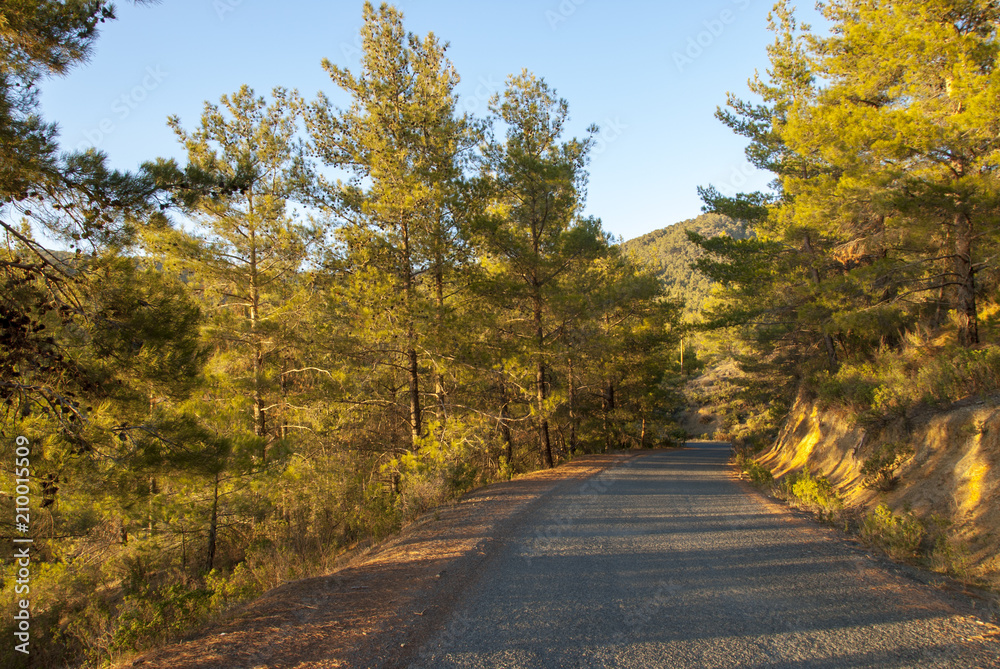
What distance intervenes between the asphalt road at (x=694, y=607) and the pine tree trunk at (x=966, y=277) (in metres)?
5.86

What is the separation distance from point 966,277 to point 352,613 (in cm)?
1245

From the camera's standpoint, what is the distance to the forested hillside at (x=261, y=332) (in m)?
5.06

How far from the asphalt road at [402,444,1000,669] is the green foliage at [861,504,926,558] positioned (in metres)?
0.34

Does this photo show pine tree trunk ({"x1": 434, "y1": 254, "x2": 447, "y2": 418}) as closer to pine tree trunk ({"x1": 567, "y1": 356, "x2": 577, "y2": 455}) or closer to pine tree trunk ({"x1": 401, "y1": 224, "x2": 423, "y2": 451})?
pine tree trunk ({"x1": 401, "y1": 224, "x2": 423, "y2": 451})

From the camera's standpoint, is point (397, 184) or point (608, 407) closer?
point (397, 184)

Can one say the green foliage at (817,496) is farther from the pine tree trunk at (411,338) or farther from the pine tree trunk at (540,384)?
the pine tree trunk at (411,338)

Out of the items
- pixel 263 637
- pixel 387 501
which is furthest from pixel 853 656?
pixel 387 501

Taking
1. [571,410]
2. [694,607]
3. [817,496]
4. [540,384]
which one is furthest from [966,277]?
[571,410]

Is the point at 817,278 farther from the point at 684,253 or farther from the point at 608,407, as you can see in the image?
the point at 684,253

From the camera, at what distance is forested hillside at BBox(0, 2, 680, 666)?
5.06 metres

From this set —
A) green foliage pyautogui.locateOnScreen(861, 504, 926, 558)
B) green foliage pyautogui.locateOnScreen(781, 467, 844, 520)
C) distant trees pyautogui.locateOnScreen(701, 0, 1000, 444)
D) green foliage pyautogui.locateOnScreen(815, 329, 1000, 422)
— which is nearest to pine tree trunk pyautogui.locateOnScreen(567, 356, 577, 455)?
distant trees pyautogui.locateOnScreen(701, 0, 1000, 444)

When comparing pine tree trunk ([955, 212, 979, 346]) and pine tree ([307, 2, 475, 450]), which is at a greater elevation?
pine tree ([307, 2, 475, 450])

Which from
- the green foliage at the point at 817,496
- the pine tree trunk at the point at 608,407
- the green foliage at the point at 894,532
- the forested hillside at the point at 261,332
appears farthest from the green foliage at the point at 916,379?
the pine tree trunk at the point at 608,407

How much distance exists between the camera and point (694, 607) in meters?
4.49
